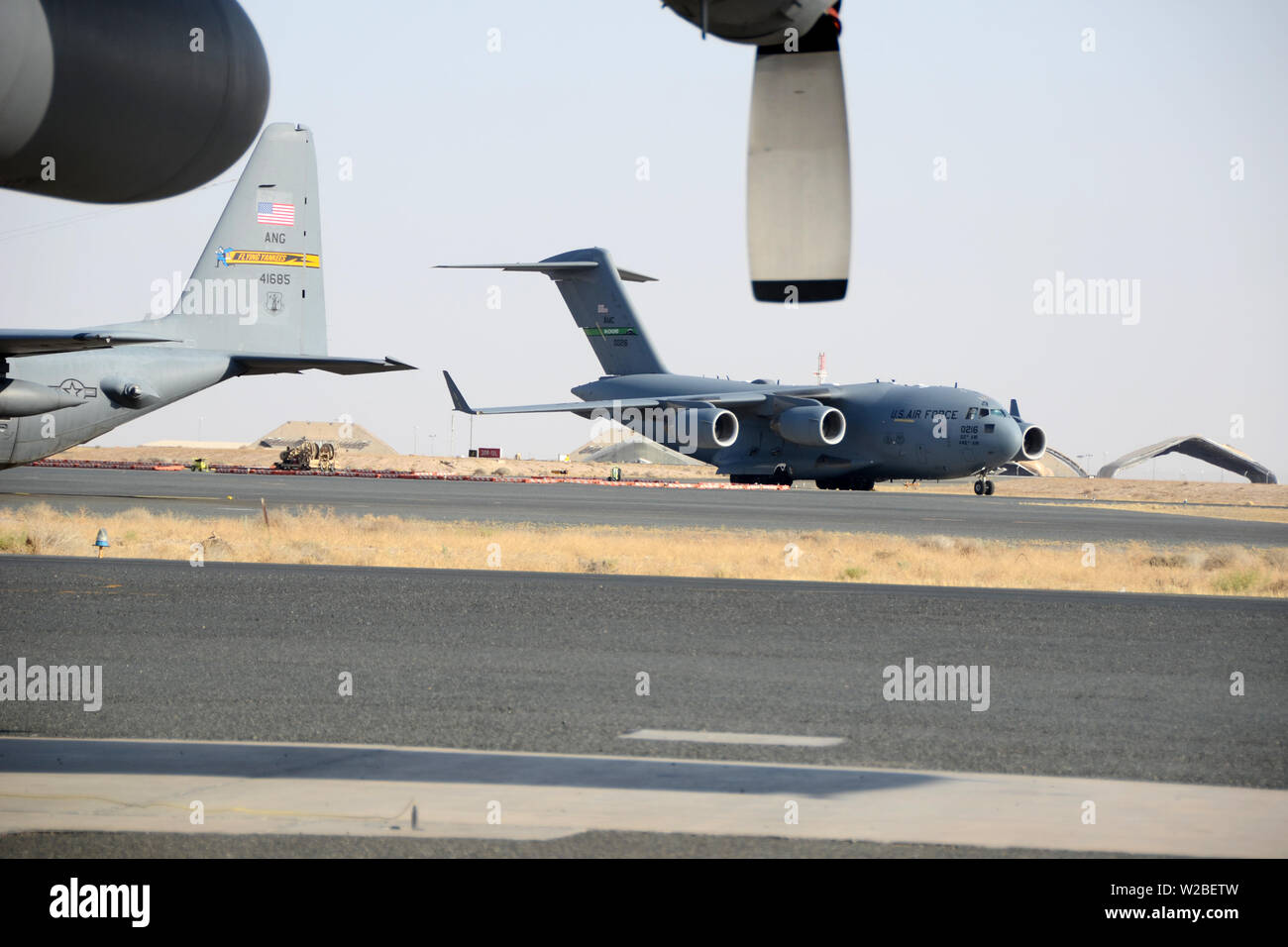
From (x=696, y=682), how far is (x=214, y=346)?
2010 cm

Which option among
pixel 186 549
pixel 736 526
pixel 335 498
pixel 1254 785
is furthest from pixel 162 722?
pixel 335 498

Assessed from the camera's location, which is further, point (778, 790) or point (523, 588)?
point (523, 588)

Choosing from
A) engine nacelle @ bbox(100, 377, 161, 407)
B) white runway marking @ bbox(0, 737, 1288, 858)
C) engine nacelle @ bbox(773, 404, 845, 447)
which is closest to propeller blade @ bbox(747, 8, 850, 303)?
white runway marking @ bbox(0, 737, 1288, 858)

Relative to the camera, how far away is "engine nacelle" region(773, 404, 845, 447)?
152ft

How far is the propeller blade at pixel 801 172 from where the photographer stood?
4191 mm

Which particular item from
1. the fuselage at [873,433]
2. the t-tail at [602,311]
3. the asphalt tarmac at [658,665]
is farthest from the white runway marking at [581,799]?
the fuselage at [873,433]

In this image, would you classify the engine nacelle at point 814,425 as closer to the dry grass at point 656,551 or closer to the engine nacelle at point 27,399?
the dry grass at point 656,551

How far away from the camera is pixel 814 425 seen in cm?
4619

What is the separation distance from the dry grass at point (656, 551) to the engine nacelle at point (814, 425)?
19.7 m

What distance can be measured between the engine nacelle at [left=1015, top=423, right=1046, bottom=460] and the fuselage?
676 millimetres

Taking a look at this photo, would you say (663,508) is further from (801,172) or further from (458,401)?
(801,172)
